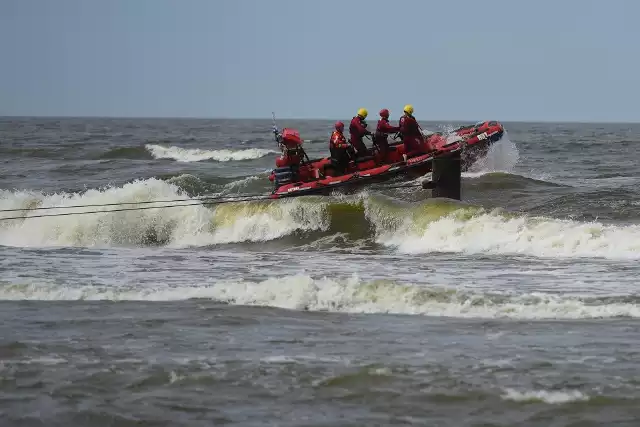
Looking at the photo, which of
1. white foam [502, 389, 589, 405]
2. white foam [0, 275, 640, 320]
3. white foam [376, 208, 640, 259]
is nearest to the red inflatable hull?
white foam [376, 208, 640, 259]

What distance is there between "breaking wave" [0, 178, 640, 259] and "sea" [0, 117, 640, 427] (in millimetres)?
43

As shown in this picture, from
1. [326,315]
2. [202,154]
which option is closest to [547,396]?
[326,315]

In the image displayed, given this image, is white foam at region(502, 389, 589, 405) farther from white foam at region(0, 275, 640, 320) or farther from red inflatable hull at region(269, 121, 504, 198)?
red inflatable hull at region(269, 121, 504, 198)

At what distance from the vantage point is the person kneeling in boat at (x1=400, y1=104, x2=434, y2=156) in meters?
20.0

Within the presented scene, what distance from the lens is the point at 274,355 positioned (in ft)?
27.5

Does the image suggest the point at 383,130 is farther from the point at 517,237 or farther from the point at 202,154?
the point at 202,154

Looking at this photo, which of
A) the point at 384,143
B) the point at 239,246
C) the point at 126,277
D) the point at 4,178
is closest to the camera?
the point at 126,277

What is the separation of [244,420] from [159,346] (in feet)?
7.20

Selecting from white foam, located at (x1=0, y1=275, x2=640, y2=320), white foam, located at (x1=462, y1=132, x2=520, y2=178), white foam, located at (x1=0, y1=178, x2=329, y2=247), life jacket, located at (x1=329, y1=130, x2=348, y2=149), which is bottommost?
white foam, located at (x1=0, y1=178, x2=329, y2=247)

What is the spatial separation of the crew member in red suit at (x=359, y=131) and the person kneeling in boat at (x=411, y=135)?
0.80 m

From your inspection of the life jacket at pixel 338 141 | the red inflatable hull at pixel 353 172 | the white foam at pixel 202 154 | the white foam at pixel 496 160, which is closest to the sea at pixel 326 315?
the red inflatable hull at pixel 353 172

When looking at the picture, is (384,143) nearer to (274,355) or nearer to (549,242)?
(549,242)

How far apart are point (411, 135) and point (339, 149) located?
64.1 inches

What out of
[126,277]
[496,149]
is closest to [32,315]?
[126,277]
